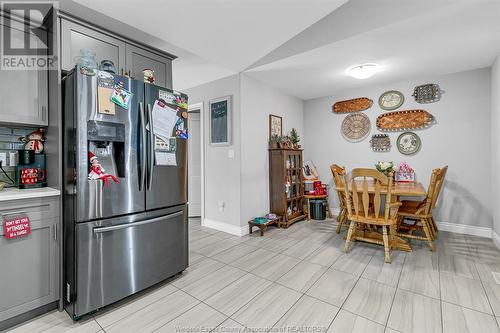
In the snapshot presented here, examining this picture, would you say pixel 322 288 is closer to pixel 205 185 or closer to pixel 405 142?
pixel 205 185

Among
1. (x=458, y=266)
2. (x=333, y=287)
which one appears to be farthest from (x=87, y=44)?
(x=458, y=266)

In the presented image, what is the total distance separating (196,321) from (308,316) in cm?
80

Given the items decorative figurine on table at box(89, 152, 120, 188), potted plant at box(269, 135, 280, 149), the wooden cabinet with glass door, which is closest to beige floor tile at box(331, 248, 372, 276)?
the wooden cabinet with glass door

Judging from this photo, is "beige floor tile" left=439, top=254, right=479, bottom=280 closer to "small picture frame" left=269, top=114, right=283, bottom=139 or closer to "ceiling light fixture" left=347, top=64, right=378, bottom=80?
"ceiling light fixture" left=347, top=64, right=378, bottom=80

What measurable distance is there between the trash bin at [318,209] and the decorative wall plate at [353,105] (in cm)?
178

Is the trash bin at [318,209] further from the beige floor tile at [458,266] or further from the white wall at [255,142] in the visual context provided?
the beige floor tile at [458,266]

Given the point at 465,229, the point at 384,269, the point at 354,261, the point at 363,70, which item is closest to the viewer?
the point at 384,269

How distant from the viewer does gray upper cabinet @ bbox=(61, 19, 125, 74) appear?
6.23ft

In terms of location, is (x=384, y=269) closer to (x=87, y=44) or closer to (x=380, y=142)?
(x=380, y=142)

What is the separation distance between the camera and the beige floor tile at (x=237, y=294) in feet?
6.01

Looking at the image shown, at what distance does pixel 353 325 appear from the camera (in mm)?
1599

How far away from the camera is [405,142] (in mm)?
3861

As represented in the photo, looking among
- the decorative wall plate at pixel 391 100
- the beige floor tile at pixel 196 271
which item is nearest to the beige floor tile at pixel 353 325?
the beige floor tile at pixel 196 271

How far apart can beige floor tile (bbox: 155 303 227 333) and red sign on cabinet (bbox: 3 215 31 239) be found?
1151 millimetres
